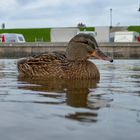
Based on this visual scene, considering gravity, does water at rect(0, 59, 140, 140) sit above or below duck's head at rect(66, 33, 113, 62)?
below

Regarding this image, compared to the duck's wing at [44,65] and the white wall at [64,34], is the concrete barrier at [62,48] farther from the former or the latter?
the duck's wing at [44,65]

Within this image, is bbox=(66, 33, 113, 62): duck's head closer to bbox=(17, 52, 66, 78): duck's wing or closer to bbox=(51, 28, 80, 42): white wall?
bbox=(17, 52, 66, 78): duck's wing

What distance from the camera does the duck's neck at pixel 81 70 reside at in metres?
8.24

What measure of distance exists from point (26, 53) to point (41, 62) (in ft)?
161

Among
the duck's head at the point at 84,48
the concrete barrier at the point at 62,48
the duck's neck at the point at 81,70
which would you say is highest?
the duck's head at the point at 84,48

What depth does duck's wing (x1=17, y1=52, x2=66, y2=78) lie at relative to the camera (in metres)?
8.32

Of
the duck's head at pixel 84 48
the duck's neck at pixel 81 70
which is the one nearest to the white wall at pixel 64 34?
the duck's head at pixel 84 48

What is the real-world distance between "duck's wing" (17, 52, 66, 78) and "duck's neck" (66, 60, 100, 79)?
17cm

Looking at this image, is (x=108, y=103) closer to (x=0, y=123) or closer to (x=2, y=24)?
(x=0, y=123)

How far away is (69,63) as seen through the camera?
8297mm

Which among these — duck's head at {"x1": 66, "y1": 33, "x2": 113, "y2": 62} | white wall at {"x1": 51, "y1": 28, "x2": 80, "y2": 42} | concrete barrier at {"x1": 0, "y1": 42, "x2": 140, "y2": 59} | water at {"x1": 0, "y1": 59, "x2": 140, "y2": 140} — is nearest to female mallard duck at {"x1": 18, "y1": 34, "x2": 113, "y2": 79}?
duck's head at {"x1": 66, "y1": 33, "x2": 113, "y2": 62}

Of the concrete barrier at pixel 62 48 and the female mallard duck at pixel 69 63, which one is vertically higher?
the female mallard duck at pixel 69 63

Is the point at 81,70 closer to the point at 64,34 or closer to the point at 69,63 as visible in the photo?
the point at 69,63

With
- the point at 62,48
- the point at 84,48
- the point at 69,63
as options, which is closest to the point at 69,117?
the point at 69,63
